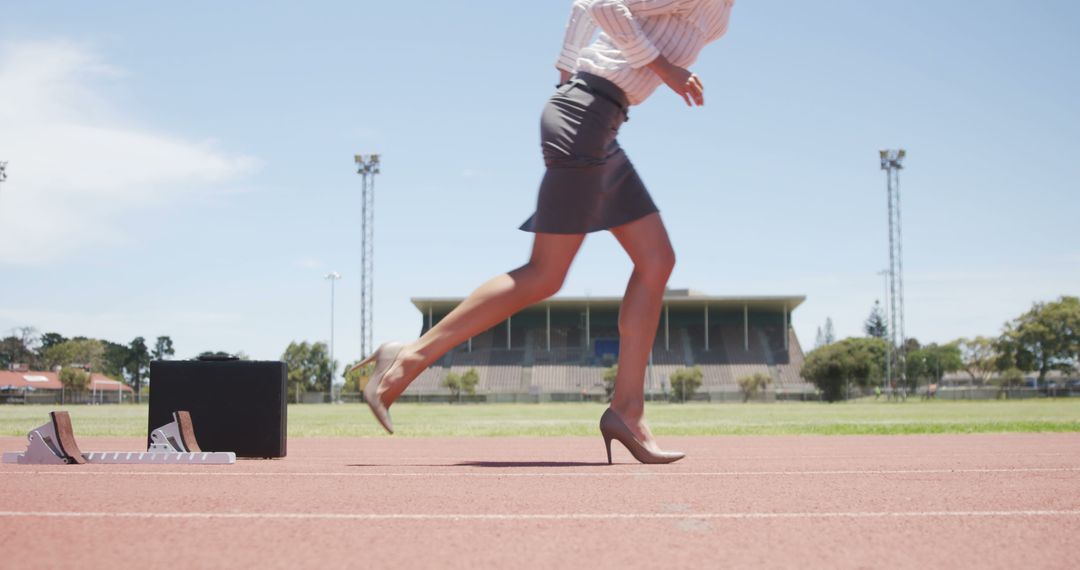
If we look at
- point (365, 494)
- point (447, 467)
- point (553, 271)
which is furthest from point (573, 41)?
point (365, 494)

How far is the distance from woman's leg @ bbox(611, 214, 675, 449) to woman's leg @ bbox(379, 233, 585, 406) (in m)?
0.29

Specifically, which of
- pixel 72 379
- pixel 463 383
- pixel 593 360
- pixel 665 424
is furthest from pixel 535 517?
pixel 593 360

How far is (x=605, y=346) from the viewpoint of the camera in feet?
267

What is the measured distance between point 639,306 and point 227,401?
7.49 ft

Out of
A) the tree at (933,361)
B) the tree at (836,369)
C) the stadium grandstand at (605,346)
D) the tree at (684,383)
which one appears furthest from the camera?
the tree at (933,361)

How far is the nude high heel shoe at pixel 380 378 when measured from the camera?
4703mm

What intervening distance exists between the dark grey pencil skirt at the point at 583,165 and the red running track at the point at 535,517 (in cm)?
114

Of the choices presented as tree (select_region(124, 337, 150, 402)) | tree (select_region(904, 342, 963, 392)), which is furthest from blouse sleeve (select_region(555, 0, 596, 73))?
tree (select_region(904, 342, 963, 392))

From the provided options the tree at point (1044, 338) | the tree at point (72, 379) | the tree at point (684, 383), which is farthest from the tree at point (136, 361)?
the tree at point (1044, 338)

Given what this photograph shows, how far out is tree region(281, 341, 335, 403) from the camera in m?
69.0

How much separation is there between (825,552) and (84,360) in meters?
101

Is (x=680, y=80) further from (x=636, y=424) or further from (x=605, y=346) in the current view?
(x=605, y=346)

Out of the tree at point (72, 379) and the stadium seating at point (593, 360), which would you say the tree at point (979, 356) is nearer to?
the stadium seating at point (593, 360)

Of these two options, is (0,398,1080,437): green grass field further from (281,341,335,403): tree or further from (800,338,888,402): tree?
(281,341,335,403): tree
